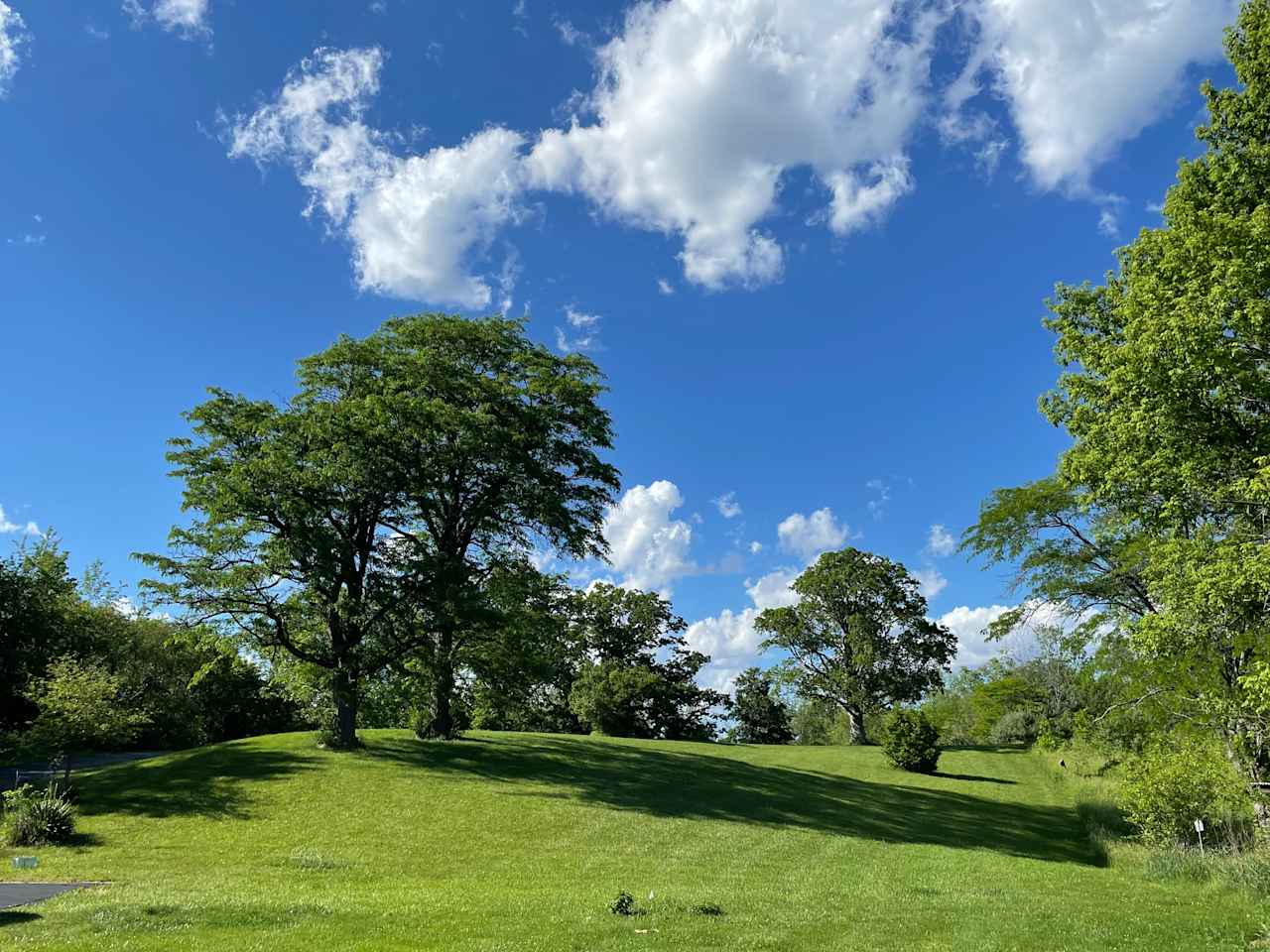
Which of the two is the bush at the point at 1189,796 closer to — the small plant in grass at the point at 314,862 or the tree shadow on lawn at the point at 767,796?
the tree shadow on lawn at the point at 767,796

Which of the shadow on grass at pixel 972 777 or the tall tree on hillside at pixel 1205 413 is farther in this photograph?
the shadow on grass at pixel 972 777

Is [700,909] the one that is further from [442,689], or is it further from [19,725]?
[19,725]

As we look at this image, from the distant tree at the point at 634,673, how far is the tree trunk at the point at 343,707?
2610 cm

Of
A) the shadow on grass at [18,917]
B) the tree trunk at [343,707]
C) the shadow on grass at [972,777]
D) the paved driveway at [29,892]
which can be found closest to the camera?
the shadow on grass at [18,917]

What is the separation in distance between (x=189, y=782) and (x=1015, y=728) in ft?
177

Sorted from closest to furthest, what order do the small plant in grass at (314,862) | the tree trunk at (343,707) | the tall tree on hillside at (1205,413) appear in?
the tall tree on hillside at (1205,413)
the small plant in grass at (314,862)
the tree trunk at (343,707)

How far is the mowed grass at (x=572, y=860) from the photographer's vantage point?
1085 centimetres

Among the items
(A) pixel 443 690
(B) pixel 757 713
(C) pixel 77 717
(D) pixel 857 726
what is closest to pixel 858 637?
(D) pixel 857 726

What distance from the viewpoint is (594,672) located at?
56906 mm

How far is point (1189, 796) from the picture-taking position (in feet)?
66.9

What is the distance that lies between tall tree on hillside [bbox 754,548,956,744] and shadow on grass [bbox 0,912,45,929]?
4950 centimetres

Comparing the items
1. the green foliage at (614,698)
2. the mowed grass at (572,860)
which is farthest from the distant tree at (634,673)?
the mowed grass at (572,860)

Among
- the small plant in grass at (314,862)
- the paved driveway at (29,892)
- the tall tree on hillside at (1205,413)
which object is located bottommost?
the small plant in grass at (314,862)

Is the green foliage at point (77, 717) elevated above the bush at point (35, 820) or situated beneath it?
elevated above
